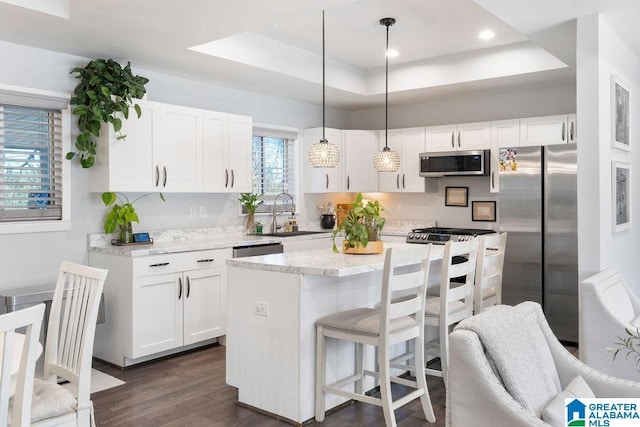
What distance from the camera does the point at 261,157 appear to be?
6.01 meters

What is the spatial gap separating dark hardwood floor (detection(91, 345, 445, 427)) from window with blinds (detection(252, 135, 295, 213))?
7.48ft

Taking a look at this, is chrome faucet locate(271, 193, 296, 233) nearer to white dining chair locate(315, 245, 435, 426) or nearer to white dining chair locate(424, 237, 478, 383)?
white dining chair locate(424, 237, 478, 383)

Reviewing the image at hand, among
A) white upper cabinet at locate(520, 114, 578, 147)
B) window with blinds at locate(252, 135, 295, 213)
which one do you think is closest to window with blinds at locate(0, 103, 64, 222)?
window with blinds at locate(252, 135, 295, 213)

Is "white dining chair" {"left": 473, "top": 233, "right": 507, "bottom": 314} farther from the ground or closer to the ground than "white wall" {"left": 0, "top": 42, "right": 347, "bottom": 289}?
closer to the ground

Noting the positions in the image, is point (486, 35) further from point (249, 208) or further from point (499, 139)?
point (249, 208)

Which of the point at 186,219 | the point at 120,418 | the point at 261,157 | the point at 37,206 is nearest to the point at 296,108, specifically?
the point at 261,157

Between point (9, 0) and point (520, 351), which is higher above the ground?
point (9, 0)

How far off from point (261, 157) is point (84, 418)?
407cm

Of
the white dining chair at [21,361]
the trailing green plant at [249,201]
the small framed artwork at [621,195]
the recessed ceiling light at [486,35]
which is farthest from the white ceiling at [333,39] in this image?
the white dining chair at [21,361]

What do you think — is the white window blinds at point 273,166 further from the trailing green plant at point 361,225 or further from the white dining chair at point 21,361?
the white dining chair at point 21,361

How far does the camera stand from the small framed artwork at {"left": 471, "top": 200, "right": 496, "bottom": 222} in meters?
6.00

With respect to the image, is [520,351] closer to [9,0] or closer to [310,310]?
[310,310]

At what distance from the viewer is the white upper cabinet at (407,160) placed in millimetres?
6262

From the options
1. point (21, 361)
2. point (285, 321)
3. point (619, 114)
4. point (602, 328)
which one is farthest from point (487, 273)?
point (21, 361)
